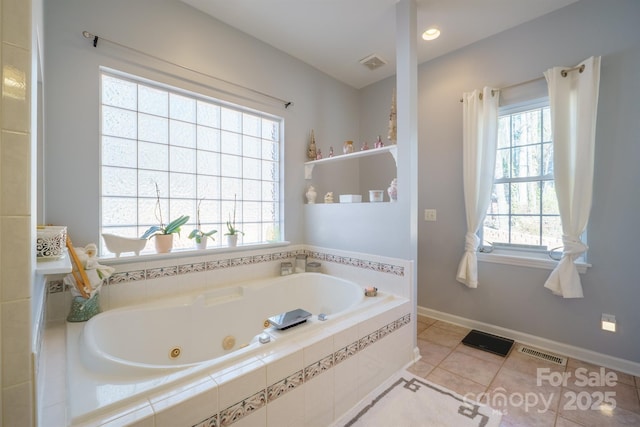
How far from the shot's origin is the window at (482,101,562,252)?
2.15 meters

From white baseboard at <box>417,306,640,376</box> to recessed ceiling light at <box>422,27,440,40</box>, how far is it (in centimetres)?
264

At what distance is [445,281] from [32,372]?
2.84m

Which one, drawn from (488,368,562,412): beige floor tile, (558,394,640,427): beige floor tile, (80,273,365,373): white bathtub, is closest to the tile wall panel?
(80,273,365,373): white bathtub

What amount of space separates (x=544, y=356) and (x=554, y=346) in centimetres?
15

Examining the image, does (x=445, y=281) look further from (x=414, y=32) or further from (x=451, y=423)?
(x=414, y=32)

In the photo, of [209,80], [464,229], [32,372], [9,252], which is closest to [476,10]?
[464,229]

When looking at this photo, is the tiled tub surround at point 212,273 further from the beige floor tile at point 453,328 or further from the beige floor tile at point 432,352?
the beige floor tile at point 453,328

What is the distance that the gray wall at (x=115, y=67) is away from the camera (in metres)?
1.48

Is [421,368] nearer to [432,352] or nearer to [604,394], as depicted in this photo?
[432,352]

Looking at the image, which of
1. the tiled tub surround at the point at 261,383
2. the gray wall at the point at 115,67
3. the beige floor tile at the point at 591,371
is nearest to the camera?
the tiled tub surround at the point at 261,383

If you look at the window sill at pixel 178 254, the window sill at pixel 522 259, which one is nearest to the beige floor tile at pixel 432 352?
the window sill at pixel 522 259

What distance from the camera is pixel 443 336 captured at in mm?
2320

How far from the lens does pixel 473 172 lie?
92.0 inches

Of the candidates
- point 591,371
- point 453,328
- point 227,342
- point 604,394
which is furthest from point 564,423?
point 227,342
